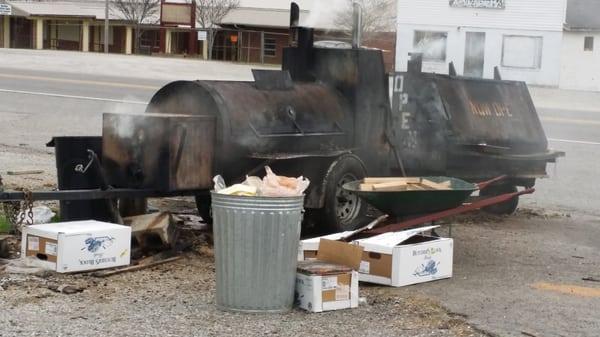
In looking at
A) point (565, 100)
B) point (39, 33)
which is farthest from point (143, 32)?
point (565, 100)

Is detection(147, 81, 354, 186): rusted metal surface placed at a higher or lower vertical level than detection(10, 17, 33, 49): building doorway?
lower

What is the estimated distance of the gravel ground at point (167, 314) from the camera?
5801mm

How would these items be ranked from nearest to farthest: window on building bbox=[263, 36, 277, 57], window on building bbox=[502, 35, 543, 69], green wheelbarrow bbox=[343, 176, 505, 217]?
green wheelbarrow bbox=[343, 176, 505, 217], window on building bbox=[502, 35, 543, 69], window on building bbox=[263, 36, 277, 57]

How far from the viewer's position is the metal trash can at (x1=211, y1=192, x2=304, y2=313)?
608cm

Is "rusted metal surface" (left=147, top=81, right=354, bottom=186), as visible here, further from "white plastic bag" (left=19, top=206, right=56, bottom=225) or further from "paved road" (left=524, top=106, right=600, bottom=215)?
"paved road" (left=524, top=106, right=600, bottom=215)

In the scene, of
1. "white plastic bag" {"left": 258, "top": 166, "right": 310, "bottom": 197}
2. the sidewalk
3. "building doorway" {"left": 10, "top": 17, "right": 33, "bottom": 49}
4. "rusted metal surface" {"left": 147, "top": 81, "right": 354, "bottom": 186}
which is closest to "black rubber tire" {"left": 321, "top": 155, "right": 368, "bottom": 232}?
"rusted metal surface" {"left": 147, "top": 81, "right": 354, "bottom": 186}

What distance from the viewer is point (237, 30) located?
5038 cm

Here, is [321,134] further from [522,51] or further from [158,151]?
[522,51]

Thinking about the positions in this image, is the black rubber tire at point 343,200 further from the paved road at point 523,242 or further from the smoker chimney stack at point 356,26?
the smoker chimney stack at point 356,26

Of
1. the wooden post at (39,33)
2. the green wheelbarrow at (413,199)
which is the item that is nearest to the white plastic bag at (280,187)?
the green wheelbarrow at (413,199)

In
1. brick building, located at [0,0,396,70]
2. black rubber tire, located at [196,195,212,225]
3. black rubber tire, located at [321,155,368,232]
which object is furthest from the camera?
brick building, located at [0,0,396,70]

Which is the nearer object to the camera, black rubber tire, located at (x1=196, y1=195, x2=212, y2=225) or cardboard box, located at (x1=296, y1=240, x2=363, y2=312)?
cardboard box, located at (x1=296, y1=240, x2=363, y2=312)

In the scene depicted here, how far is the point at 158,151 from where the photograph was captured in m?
7.73

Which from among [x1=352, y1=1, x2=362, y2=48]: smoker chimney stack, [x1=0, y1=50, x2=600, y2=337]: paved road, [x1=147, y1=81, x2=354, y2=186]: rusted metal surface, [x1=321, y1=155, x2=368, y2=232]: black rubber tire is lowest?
[x1=0, y1=50, x2=600, y2=337]: paved road
